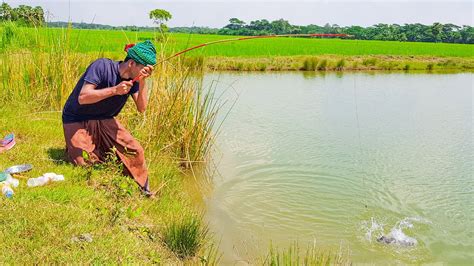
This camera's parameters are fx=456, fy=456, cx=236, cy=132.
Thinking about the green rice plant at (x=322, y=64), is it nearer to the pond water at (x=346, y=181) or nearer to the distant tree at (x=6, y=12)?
the pond water at (x=346, y=181)

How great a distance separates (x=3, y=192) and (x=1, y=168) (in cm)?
59

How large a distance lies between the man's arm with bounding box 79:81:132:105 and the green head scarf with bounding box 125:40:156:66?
19cm

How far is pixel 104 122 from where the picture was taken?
341 centimetres

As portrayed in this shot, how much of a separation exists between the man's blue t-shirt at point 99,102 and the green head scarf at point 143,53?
251 millimetres

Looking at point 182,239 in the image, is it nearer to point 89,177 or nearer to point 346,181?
point 89,177

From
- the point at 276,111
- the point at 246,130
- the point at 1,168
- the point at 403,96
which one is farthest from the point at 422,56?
the point at 1,168

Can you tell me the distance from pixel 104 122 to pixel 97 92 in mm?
436

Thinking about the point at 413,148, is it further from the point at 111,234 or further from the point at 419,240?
the point at 111,234

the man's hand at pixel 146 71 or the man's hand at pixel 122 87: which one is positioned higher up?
the man's hand at pixel 146 71

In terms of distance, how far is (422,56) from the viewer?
23984mm

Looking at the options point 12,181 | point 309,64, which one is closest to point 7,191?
point 12,181

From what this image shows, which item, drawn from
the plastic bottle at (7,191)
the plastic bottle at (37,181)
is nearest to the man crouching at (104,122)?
the plastic bottle at (37,181)

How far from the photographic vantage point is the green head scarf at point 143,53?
117 inches

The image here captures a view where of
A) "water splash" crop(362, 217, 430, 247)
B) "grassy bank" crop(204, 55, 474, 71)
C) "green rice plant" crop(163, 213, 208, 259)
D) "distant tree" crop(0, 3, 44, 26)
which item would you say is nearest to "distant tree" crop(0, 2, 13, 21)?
"distant tree" crop(0, 3, 44, 26)
